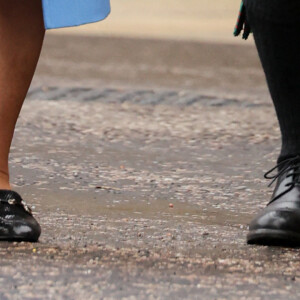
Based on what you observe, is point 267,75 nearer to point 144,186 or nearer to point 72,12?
point 72,12

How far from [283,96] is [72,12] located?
2.31ft

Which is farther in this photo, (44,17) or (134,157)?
(134,157)

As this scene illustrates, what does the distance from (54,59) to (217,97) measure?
3.07 meters

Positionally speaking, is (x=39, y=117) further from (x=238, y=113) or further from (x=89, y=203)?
(x=89, y=203)

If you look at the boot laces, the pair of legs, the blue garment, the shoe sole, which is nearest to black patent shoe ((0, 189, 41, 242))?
the pair of legs

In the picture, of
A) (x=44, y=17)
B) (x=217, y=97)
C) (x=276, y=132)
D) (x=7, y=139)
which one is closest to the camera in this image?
(x=44, y=17)

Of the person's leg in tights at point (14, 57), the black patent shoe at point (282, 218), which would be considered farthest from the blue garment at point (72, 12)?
the black patent shoe at point (282, 218)

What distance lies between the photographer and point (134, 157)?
480 centimetres

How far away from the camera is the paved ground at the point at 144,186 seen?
8.02ft

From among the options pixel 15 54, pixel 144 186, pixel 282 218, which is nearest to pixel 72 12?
pixel 15 54

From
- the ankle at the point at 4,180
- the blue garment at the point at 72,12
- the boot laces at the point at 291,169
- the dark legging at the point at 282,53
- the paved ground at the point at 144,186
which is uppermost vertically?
the blue garment at the point at 72,12

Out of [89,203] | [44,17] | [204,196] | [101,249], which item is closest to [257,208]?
[204,196]

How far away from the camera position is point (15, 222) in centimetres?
277

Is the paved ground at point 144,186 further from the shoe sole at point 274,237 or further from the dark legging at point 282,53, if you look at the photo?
the dark legging at point 282,53
